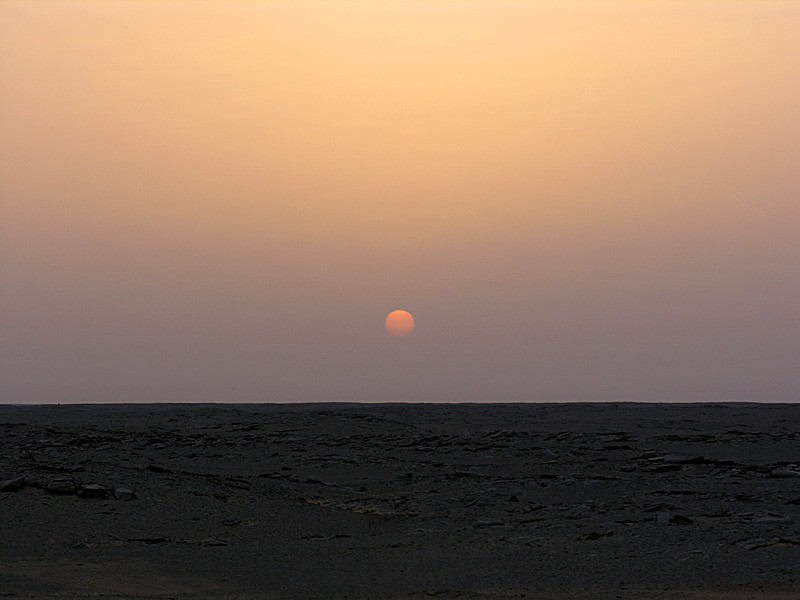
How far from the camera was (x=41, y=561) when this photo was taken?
10.6 meters

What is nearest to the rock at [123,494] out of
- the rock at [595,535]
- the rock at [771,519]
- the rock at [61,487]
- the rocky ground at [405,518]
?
the rocky ground at [405,518]

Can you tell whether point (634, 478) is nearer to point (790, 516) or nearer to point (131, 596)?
point (790, 516)

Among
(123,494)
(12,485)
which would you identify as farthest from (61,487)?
(123,494)

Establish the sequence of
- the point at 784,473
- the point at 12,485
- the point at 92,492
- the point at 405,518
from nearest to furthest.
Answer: the point at 405,518
the point at 12,485
the point at 92,492
the point at 784,473

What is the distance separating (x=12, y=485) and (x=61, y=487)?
2.00 feet

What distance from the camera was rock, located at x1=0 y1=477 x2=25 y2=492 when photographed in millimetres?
13398

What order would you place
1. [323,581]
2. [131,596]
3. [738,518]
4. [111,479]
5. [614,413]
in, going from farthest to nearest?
[614,413], [111,479], [738,518], [323,581], [131,596]

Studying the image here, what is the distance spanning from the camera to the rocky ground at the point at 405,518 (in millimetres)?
9438

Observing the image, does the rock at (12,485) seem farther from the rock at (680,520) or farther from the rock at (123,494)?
the rock at (680,520)

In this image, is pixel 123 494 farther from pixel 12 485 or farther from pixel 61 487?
pixel 12 485

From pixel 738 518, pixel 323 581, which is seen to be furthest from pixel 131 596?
pixel 738 518

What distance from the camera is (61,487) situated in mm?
13711

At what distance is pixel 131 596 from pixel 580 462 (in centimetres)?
1077

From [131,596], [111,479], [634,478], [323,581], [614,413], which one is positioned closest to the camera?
[131,596]
